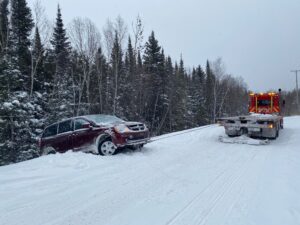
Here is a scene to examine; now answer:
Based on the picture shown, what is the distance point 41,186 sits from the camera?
6832 mm

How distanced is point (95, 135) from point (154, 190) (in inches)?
198

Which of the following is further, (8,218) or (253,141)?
(253,141)

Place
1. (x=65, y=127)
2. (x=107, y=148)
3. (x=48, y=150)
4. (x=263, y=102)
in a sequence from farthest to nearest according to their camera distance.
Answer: (x=263, y=102), (x=48, y=150), (x=65, y=127), (x=107, y=148)

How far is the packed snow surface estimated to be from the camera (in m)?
5.01

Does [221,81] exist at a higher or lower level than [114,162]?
higher

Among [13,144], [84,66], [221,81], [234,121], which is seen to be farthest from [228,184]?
[221,81]

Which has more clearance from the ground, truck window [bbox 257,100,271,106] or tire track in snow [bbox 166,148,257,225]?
truck window [bbox 257,100,271,106]

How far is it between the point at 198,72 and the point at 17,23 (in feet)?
143

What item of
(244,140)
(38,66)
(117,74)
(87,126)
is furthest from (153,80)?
(87,126)

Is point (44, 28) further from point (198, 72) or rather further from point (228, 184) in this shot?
point (198, 72)

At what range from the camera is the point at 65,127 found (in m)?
12.1

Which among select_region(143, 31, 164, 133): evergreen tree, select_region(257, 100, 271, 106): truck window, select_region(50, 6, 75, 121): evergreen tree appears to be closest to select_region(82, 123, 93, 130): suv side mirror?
select_region(257, 100, 271, 106): truck window

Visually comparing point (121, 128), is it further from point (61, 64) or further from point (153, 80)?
point (153, 80)

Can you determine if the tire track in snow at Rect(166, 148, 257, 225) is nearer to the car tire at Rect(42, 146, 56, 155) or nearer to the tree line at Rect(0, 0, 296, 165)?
the car tire at Rect(42, 146, 56, 155)
